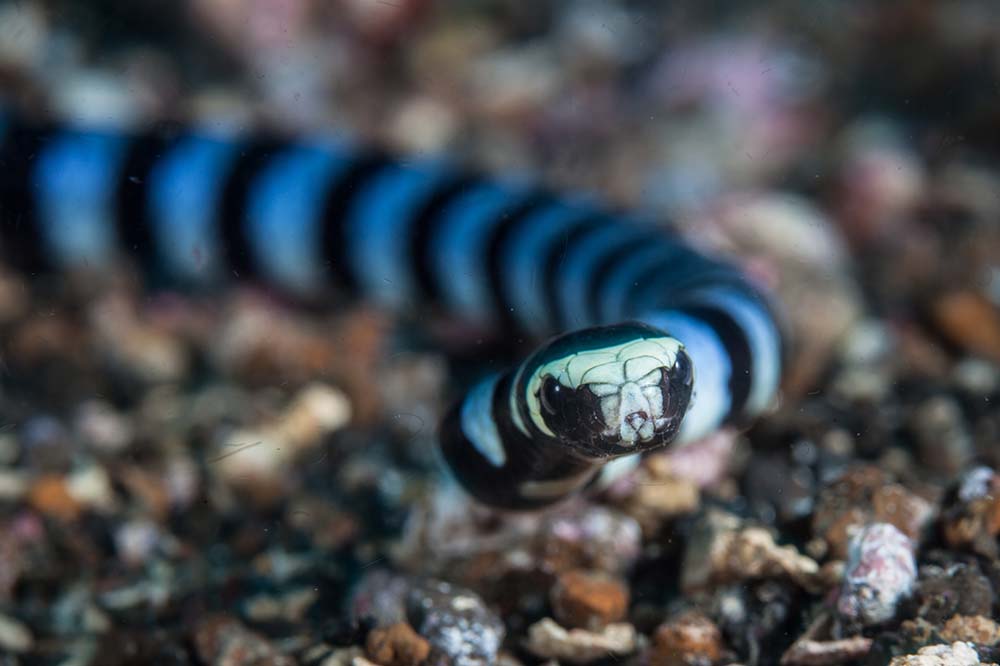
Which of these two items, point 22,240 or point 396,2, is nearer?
point 22,240

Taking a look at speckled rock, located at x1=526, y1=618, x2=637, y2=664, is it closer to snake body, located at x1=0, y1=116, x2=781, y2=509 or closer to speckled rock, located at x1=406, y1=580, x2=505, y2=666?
speckled rock, located at x1=406, y1=580, x2=505, y2=666

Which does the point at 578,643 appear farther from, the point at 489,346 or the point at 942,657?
the point at 489,346

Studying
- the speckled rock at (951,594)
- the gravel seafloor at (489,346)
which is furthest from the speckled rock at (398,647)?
the speckled rock at (951,594)

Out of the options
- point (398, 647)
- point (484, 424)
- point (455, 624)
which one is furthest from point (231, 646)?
point (484, 424)

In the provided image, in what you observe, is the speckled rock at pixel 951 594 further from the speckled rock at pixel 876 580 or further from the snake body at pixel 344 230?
the snake body at pixel 344 230

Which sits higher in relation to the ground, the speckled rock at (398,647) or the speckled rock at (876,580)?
the speckled rock at (876,580)

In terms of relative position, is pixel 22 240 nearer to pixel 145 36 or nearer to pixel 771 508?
pixel 145 36

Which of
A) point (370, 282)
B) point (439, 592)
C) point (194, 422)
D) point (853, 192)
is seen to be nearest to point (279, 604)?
point (439, 592)

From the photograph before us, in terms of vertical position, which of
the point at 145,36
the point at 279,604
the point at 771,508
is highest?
the point at 145,36
